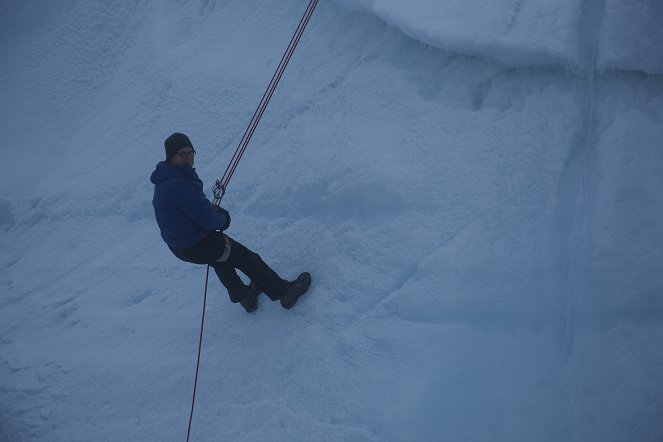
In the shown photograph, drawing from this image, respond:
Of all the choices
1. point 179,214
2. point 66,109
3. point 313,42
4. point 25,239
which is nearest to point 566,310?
point 179,214

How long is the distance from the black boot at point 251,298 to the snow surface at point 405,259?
9 cm

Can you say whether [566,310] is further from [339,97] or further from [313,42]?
[313,42]

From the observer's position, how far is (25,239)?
4496mm

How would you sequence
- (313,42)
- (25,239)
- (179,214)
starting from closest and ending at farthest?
(179,214) < (313,42) < (25,239)

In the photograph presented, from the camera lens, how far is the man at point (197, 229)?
2.39 metres

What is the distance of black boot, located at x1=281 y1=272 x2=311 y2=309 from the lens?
9.52 ft

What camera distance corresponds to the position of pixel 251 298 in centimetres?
303

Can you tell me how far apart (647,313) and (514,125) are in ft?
3.93

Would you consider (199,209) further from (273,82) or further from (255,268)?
(273,82)

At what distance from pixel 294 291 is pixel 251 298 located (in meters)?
0.30

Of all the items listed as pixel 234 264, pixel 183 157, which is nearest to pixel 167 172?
pixel 183 157

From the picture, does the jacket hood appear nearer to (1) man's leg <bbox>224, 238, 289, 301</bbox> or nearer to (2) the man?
(2) the man

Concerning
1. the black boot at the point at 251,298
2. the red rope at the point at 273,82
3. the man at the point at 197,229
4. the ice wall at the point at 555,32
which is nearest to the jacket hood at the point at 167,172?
the man at the point at 197,229

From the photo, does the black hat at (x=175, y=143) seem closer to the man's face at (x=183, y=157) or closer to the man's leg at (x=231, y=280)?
the man's face at (x=183, y=157)
